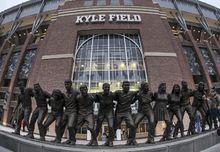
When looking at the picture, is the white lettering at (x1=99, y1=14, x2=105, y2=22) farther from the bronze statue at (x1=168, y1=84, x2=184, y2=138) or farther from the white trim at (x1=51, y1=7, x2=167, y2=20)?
the bronze statue at (x1=168, y1=84, x2=184, y2=138)

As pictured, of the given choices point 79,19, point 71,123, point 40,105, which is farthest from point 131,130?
point 79,19

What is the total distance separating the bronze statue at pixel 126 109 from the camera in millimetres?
9063

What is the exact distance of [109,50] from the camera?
3309 centimetres

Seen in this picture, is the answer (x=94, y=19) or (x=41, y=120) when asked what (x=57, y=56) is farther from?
(x=41, y=120)

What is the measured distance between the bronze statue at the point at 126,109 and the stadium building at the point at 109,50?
59.0 ft

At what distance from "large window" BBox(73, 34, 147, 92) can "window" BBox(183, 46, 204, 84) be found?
715cm

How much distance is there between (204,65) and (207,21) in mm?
9588

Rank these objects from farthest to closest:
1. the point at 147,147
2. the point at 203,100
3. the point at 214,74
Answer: the point at 214,74 < the point at 203,100 < the point at 147,147

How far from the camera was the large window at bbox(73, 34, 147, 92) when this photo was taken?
31281 mm

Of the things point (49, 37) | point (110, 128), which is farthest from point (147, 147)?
point (49, 37)

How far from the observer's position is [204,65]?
119 ft

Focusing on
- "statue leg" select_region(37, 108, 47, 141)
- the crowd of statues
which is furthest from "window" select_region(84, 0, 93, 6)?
"statue leg" select_region(37, 108, 47, 141)

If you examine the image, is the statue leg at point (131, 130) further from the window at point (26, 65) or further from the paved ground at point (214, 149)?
the window at point (26, 65)

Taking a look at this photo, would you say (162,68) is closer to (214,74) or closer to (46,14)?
(214,74)
